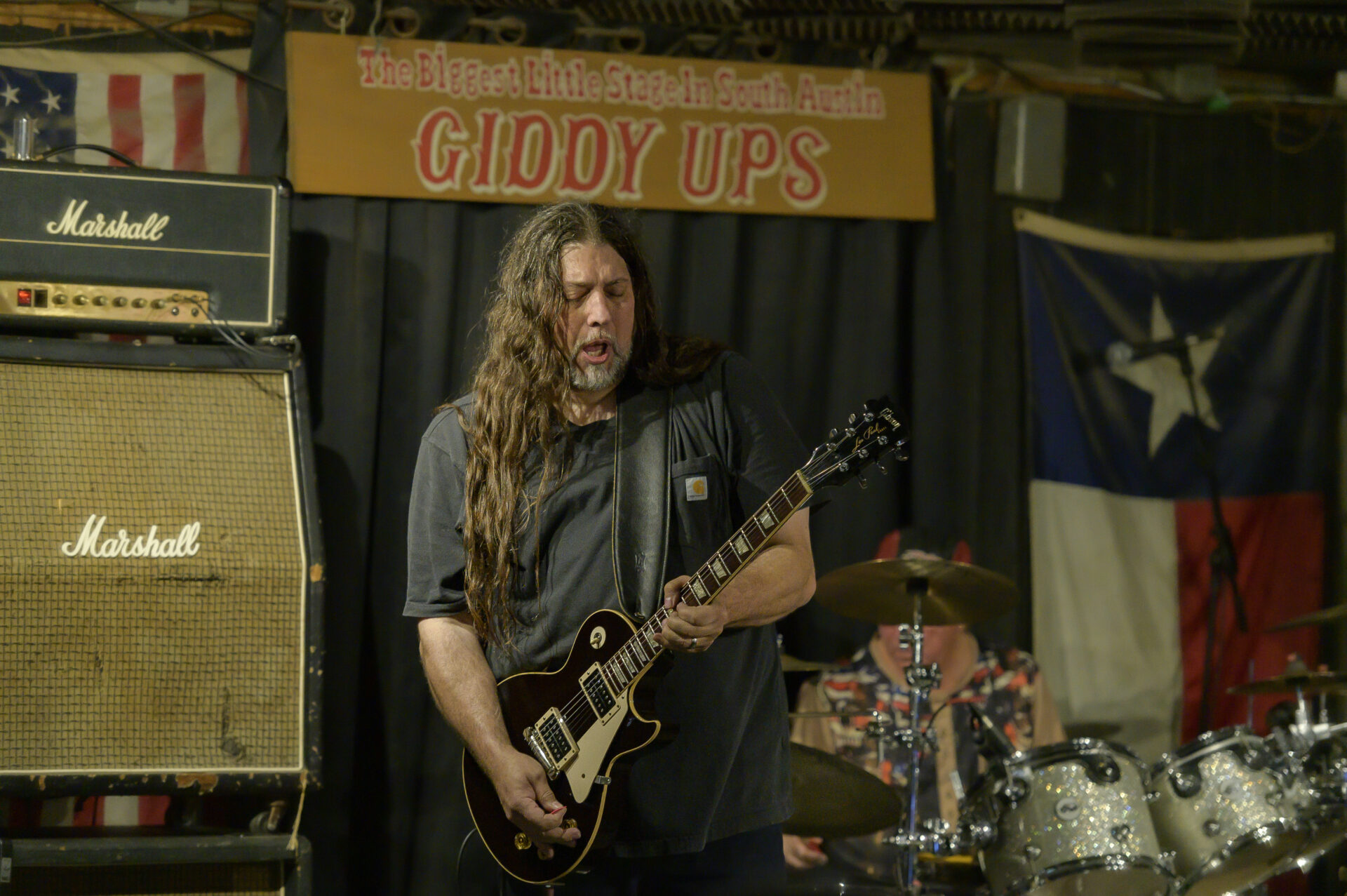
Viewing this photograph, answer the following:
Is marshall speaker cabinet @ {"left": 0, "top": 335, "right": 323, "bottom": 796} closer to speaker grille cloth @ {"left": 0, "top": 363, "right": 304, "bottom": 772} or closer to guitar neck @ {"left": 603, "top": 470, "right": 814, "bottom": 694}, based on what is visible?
speaker grille cloth @ {"left": 0, "top": 363, "right": 304, "bottom": 772}

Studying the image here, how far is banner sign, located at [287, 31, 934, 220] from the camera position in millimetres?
3725

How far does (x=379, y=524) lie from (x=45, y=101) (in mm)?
1486

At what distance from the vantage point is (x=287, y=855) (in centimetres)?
292

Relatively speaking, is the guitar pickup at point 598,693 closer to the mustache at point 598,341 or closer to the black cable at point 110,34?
the mustache at point 598,341

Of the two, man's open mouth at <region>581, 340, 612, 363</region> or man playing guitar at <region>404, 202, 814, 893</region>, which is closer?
man playing guitar at <region>404, 202, 814, 893</region>

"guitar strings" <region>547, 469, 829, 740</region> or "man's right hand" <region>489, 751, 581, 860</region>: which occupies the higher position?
"guitar strings" <region>547, 469, 829, 740</region>

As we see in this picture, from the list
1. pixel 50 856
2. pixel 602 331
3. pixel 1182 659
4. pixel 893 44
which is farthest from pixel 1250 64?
pixel 50 856

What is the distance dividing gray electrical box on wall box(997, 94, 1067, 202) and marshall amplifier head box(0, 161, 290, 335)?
2191 millimetres

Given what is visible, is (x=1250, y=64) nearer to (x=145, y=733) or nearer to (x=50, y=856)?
(x=145, y=733)

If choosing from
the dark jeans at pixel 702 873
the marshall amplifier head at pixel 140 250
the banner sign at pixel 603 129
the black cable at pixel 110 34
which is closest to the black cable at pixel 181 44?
the black cable at pixel 110 34

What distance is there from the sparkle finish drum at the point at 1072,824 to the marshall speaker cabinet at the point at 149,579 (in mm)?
1616

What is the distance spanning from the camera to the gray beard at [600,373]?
2289 mm

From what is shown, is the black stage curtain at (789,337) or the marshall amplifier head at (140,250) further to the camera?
the black stage curtain at (789,337)

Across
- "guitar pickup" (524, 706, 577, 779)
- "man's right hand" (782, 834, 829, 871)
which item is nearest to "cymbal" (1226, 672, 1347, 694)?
"man's right hand" (782, 834, 829, 871)
